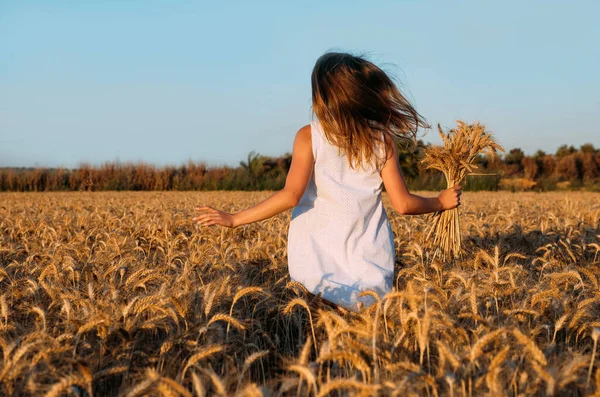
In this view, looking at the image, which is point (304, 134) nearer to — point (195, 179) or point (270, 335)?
point (270, 335)

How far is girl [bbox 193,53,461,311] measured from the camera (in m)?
2.99

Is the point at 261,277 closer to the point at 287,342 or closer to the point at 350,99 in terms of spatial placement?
the point at 287,342

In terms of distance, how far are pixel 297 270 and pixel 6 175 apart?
790 inches

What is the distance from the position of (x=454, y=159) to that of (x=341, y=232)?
1536mm

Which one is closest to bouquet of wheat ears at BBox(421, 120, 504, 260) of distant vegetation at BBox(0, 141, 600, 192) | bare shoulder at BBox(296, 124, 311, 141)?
bare shoulder at BBox(296, 124, 311, 141)

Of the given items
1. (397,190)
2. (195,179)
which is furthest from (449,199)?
(195,179)

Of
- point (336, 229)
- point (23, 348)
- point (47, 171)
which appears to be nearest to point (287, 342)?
point (336, 229)

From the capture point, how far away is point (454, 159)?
13.7ft

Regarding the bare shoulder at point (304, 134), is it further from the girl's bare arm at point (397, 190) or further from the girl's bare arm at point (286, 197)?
the girl's bare arm at point (397, 190)

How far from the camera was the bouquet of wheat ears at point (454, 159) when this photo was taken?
412 centimetres

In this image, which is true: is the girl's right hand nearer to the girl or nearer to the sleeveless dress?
the girl

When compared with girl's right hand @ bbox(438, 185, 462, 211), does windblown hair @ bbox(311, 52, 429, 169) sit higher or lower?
higher

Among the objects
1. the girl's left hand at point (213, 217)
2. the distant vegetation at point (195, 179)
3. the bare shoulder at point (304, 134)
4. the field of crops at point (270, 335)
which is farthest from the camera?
the distant vegetation at point (195, 179)

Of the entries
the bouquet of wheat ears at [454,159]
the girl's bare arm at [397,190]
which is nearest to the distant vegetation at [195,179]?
the bouquet of wheat ears at [454,159]
